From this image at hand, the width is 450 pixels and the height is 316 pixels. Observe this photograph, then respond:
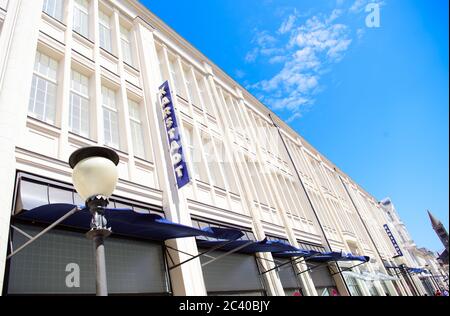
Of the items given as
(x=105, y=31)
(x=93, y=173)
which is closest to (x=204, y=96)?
(x=105, y=31)

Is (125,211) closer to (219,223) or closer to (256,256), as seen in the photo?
(219,223)

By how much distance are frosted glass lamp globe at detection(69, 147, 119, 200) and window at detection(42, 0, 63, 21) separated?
890cm

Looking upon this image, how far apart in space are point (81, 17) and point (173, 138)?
6.10 meters

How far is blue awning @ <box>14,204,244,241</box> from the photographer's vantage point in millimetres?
5605

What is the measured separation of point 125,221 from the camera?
20.8 ft

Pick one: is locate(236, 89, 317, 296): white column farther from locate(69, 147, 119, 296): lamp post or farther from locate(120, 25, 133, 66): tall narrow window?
locate(69, 147, 119, 296): lamp post

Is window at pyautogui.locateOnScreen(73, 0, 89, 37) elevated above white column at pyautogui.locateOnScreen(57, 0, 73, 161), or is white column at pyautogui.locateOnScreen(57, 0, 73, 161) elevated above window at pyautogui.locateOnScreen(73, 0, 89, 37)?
window at pyautogui.locateOnScreen(73, 0, 89, 37)

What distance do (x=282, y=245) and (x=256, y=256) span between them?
214 centimetres

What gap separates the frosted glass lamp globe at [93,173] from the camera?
313cm

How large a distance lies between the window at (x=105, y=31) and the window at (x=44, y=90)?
2.90m

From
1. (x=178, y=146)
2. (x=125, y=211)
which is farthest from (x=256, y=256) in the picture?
(x=125, y=211)

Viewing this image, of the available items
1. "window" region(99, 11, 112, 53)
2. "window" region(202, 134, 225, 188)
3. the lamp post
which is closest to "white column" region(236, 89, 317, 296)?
"window" region(202, 134, 225, 188)

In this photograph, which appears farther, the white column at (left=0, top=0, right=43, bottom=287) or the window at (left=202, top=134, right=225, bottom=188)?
the window at (left=202, top=134, right=225, bottom=188)

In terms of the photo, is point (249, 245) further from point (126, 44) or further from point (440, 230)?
point (126, 44)
